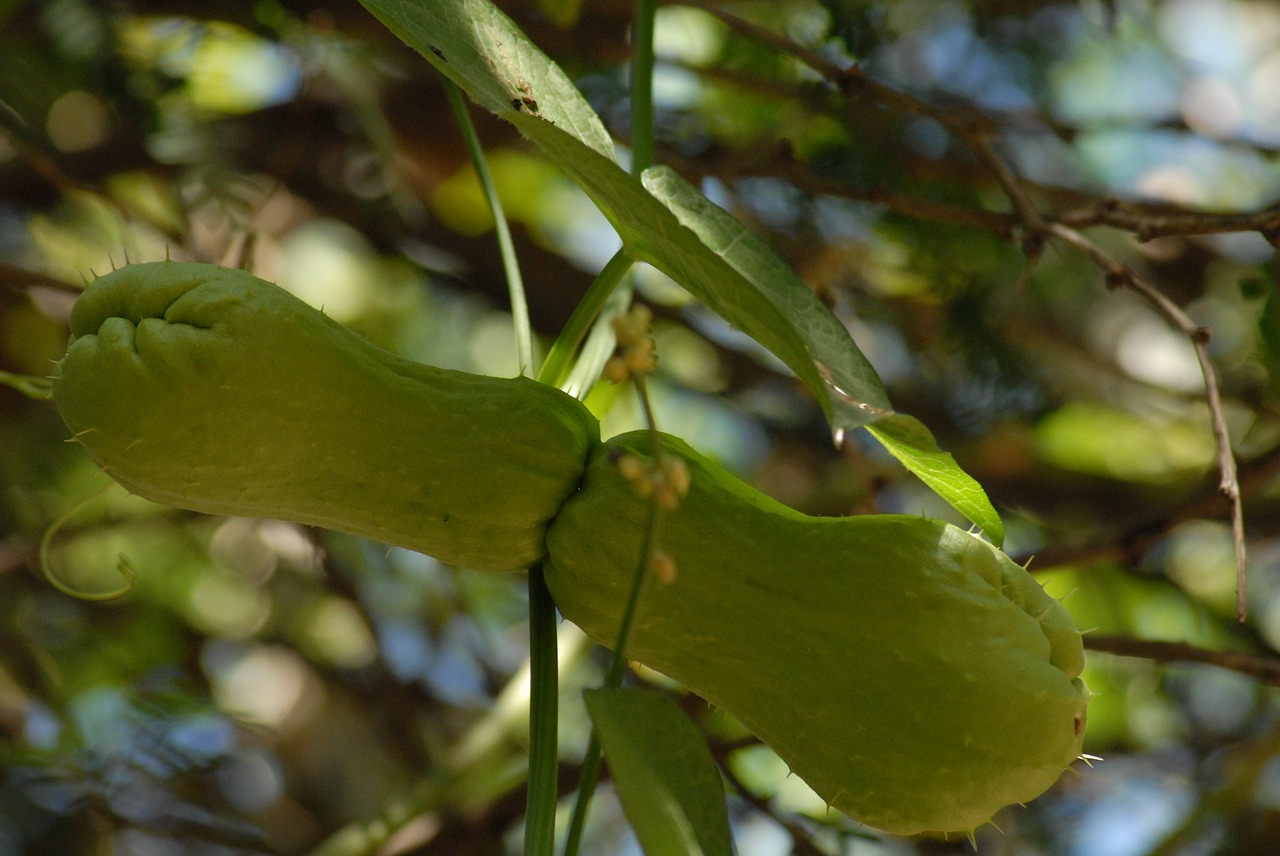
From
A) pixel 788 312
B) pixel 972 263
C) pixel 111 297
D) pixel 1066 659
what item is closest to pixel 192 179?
pixel 111 297

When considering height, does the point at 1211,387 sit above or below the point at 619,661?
above

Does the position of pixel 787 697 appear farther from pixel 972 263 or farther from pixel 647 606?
pixel 972 263

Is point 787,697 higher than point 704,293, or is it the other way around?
point 704,293

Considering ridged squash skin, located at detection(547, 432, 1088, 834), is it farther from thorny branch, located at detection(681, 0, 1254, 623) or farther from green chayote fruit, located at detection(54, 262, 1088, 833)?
thorny branch, located at detection(681, 0, 1254, 623)

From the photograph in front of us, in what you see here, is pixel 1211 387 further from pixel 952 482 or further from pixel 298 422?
pixel 298 422

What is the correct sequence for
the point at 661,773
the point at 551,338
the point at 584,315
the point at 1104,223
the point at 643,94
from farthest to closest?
the point at 551,338 < the point at 1104,223 < the point at 643,94 < the point at 584,315 < the point at 661,773

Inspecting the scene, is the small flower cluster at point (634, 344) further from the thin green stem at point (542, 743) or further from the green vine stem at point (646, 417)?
the thin green stem at point (542, 743)

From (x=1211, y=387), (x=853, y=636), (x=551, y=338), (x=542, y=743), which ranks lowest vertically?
(x=551, y=338)

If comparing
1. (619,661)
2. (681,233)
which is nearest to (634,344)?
(681,233)
